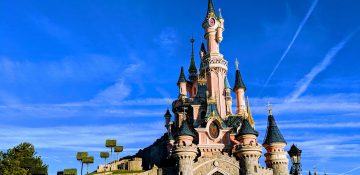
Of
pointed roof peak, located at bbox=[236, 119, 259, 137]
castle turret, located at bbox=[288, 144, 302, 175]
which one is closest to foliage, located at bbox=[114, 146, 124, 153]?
pointed roof peak, located at bbox=[236, 119, 259, 137]

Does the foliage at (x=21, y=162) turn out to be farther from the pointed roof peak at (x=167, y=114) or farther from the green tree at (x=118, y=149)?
the pointed roof peak at (x=167, y=114)

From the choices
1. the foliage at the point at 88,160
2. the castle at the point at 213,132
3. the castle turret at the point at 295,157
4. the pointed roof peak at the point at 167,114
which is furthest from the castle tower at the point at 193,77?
the castle turret at the point at 295,157

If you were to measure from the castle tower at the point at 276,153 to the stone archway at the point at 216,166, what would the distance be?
8.38m

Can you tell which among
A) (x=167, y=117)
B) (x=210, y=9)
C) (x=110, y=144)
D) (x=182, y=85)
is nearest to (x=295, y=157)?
(x=110, y=144)

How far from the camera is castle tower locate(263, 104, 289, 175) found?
5678cm

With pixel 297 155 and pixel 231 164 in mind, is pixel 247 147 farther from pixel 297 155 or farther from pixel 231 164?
Result: pixel 297 155

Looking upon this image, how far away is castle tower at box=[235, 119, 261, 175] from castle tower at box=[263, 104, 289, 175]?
5.56 metres

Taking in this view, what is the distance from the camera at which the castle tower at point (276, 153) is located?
186 ft

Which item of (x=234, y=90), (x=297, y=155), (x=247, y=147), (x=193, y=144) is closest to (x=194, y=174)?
(x=193, y=144)

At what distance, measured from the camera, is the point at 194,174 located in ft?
165

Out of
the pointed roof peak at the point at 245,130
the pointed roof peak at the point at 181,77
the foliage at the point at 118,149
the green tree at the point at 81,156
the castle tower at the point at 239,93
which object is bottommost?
the green tree at the point at 81,156

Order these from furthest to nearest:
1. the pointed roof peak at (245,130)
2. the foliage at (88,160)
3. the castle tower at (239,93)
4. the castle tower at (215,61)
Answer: the castle tower at (239,93) → the castle tower at (215,61) → the foliage at (88,160) → the pointed roof peak at (245,130)

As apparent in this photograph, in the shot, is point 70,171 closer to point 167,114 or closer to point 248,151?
point 167,114

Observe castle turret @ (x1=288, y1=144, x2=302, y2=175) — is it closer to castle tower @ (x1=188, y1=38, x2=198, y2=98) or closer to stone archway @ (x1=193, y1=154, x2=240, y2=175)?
stone archway @ (x1=193, y1=154, x2=240, y2=175)
